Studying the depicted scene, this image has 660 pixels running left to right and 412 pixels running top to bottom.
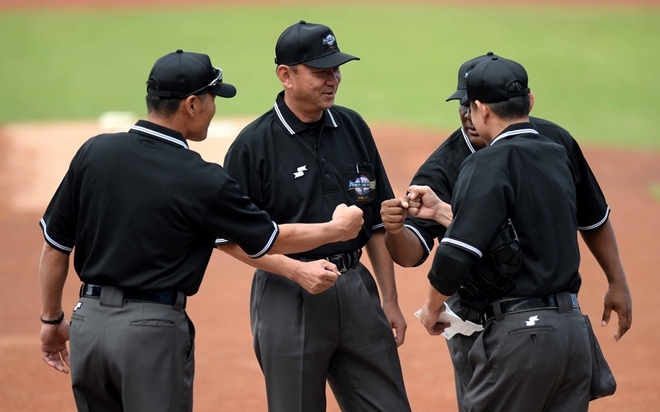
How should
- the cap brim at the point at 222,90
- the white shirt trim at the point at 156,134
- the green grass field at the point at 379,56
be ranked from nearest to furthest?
the white shirt trim at the point at 156,134, the cap brim at the point at 222,90, the green grass field at the point at 379,56

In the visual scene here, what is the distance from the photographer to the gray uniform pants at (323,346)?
3.84 meters

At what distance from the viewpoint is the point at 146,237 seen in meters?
3.40

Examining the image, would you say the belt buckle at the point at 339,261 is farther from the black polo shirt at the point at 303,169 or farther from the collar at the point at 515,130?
the collar at the point at 515,130

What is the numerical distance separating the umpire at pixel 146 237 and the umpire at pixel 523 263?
2.71ft

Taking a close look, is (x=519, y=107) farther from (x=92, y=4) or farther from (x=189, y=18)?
(x=92, y=4)

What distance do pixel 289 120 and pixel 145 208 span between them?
2.97 feet

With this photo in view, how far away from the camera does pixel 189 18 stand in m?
23.8

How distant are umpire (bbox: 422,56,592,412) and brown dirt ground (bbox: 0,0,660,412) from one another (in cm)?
299

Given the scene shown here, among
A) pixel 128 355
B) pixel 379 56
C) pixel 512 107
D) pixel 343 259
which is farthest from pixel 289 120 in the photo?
pixel 379 56

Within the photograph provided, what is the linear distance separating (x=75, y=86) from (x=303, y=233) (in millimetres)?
17276

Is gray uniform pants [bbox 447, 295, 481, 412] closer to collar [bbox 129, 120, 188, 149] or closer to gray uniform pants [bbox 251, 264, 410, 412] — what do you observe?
gray uniform pants [bbox 251, 264, 410, 412]

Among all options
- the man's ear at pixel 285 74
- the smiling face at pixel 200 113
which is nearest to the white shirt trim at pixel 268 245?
the smiling face at pixel 200 113

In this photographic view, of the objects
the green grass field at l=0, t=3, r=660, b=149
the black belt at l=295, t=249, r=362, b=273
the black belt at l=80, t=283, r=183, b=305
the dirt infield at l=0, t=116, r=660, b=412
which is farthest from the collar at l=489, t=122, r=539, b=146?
the green grass field at l=0, t=3, r=660, b=149

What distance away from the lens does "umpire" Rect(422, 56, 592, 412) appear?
10.9 feet
